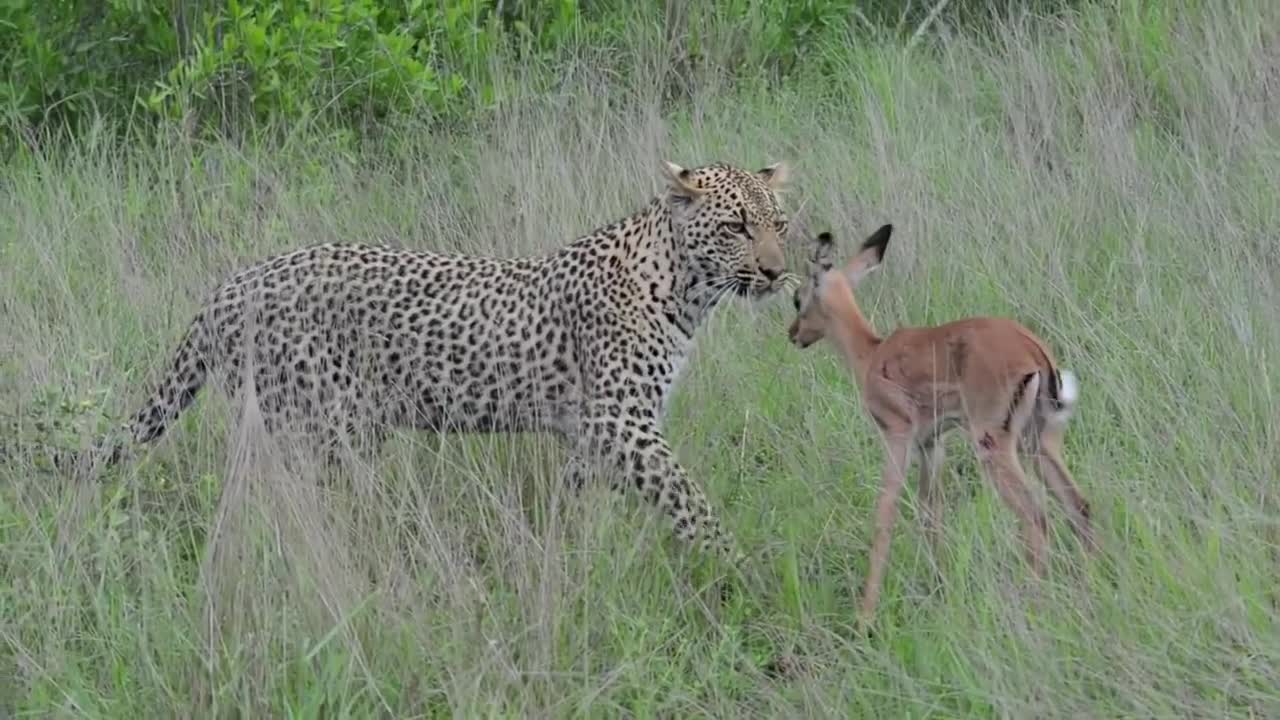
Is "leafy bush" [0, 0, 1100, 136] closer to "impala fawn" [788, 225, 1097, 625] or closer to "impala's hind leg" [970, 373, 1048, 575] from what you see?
"impala fawn" [788, 225, 1097, 625]

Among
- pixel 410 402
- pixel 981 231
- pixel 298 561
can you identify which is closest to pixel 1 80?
pixel 410 402

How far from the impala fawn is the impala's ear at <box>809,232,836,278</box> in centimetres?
11

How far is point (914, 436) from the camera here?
545cm

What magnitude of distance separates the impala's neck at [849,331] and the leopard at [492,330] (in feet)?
0.95

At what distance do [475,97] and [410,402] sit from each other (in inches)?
134

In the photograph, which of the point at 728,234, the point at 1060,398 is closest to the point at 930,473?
the point at 1060,398

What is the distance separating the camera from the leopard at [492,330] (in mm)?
6133

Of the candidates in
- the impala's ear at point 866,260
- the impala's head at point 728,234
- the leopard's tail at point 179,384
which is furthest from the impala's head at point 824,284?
the leopard's tail at point 179,384

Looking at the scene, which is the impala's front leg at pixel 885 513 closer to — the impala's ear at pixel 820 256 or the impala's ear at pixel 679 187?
the impala's ear at pixel 820 256

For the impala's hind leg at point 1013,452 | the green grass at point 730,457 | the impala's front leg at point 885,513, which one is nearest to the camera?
the green grass at point 730,457

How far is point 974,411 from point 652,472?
1.01 meters

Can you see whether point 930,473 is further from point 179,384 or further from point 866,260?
point 179,384

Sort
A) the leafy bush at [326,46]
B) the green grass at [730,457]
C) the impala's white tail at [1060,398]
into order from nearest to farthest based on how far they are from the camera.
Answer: the green grass at [730,457], the impala's white tail at [1060,398], the leafy bush at [326,46]

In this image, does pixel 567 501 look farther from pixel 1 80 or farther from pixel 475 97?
pixel 1 80
